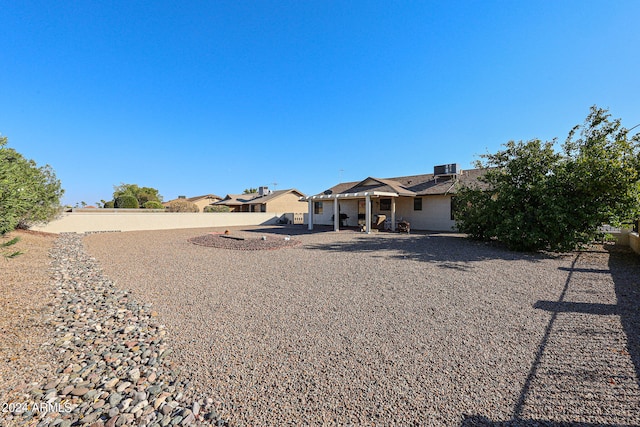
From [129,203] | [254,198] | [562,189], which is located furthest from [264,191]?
[562,189]

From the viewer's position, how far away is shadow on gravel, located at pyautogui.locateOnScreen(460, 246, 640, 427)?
2134 millimetres

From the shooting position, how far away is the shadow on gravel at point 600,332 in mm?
2134

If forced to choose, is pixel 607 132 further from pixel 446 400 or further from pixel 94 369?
pixel 94 369

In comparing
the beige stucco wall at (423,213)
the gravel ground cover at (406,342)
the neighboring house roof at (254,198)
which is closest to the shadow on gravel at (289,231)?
the beige stucco wall at (423,213)

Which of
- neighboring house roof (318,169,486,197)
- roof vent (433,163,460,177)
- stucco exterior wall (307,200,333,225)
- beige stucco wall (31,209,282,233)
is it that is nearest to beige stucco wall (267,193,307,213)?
beige stucco wall (31,209,282,233)

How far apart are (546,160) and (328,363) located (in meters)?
11.1

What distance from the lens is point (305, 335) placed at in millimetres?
3572

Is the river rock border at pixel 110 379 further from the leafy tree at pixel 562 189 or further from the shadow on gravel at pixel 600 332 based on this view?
the leafy tree at pixel 562 189

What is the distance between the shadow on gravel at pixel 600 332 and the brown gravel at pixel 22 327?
4059mm

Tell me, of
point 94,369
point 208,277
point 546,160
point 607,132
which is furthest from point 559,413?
point 607,132

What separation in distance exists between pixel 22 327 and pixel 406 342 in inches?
199

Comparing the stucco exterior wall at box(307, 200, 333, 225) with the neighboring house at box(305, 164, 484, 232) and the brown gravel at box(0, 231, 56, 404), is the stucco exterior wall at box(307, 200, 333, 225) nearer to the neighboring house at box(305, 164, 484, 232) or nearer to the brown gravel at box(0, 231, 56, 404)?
the neighboring house at box(305, 164, 484, 232)

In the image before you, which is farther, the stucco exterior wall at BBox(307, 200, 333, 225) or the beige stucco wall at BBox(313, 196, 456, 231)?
the stucco exterior wall at BBox(307, 200, 333, 225)

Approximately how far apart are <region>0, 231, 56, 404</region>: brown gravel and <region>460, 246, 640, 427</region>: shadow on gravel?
13.3ft
